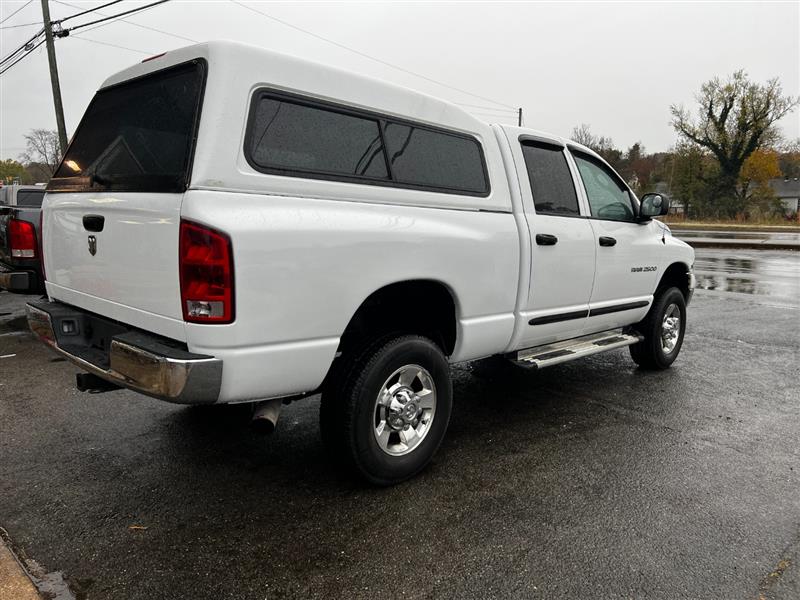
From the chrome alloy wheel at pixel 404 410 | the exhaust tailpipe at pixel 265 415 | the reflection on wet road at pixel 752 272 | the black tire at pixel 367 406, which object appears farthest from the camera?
the reflection on wet road at pixel 752 272

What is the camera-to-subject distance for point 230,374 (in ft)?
7.84

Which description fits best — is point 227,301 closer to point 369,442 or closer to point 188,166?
point 188,166

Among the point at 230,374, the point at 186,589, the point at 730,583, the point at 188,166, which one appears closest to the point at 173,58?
the point at 188,166

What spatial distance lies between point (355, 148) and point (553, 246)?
1.65 metres

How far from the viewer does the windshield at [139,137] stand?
250cm

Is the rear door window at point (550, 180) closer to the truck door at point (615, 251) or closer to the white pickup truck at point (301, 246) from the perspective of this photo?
the white pickup truck at point (301, 246)

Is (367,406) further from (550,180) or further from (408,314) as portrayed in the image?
(550,180)

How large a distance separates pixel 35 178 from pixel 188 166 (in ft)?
214

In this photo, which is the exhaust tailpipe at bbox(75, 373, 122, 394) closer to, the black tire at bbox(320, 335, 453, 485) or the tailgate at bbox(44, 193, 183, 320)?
the tailgate at bbox(44, 193, 183, 320)

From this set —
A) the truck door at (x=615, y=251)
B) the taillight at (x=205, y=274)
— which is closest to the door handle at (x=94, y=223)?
the taillight at (x=205, y=274)

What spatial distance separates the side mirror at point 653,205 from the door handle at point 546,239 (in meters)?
1.35

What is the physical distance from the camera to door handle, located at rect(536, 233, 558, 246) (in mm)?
3735

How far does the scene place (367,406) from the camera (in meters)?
2.87

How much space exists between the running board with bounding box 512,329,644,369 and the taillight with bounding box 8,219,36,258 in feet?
15.6
